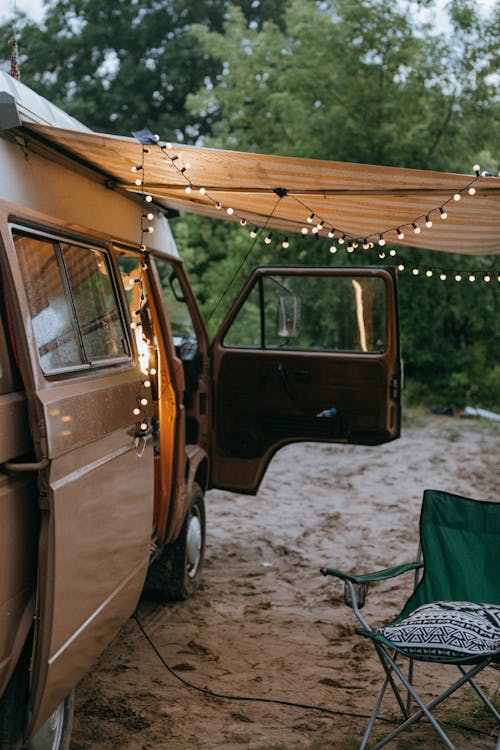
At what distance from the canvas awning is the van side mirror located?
81 centimetres

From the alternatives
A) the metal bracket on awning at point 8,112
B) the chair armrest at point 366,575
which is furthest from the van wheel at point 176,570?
the metal bracket on awning at point 8,112

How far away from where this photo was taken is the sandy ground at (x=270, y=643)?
3.90 m

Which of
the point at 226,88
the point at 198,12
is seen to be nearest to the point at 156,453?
the point at 226,88

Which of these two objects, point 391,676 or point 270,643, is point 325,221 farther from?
point 391,676

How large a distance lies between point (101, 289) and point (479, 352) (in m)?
11.7

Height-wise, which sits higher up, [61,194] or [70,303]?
[61,194]

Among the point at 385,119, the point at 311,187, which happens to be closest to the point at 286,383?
the point at 311,187

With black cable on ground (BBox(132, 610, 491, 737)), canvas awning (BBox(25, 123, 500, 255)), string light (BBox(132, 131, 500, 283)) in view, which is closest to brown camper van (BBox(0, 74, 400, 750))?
canvas awning (BBox(25, 123, 500, 255))

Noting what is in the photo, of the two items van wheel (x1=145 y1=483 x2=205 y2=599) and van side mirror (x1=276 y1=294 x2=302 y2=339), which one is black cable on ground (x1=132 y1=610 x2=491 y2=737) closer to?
van wheel (x1=145 y1=483 x2=205 y2=599)

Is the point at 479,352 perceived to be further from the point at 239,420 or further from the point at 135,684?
the point at 135,684

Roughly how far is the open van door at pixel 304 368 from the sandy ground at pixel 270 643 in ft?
3.04

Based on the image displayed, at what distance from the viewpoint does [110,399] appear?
146 inches

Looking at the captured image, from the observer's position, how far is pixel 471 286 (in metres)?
13.4

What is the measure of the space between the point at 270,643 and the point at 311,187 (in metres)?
2.61
